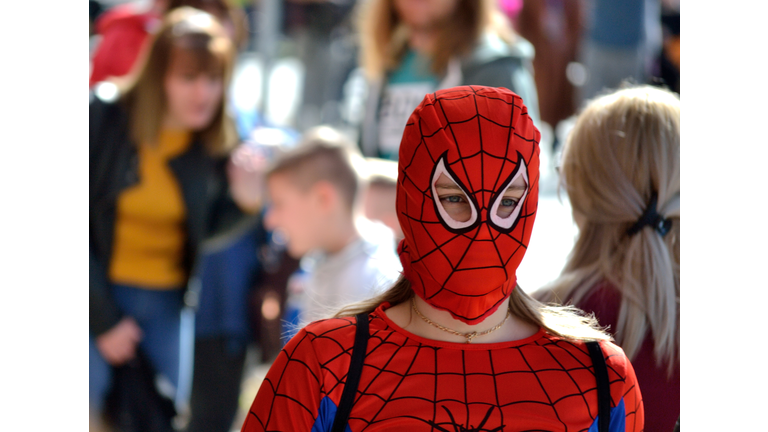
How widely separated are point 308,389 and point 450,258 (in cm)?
34

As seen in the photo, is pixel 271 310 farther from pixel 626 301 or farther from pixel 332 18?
pixel 332 18

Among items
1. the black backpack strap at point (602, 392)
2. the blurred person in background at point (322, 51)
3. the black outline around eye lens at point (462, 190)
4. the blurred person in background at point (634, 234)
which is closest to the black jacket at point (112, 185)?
the blurred person in background at point (634, 234)

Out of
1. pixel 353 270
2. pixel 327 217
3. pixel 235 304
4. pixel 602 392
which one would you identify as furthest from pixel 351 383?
pixel 235 304

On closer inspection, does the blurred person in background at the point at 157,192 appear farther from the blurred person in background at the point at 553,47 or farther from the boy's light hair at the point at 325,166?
the blurred person in background at the point at 553,47

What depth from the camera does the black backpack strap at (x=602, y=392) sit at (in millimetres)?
1266

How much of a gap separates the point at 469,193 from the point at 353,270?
1.46 metres

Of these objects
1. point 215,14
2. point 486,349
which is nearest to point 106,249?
point 215,14

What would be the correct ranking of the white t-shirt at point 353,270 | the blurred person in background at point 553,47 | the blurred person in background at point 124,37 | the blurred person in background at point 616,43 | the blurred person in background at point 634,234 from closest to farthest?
the blurred person in background at point 634,234 → the white t-shirt at point 353,270 → the blurred person in background at point 124,37 → the blurred person in background at point 616,43 → the blurred person in background at point 553,47

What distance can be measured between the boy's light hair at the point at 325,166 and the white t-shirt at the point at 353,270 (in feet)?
0.63

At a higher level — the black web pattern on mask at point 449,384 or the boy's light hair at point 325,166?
the boy's light hair at point 325,166

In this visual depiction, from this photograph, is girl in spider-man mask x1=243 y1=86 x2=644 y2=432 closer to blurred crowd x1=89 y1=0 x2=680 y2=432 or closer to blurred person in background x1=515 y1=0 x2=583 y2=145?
blurred crowd x1=89 y1=0 x2=680 y2=432

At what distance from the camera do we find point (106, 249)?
10.0 ft

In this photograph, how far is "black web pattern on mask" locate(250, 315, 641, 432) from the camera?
122cm

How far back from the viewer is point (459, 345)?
4.29 feet
